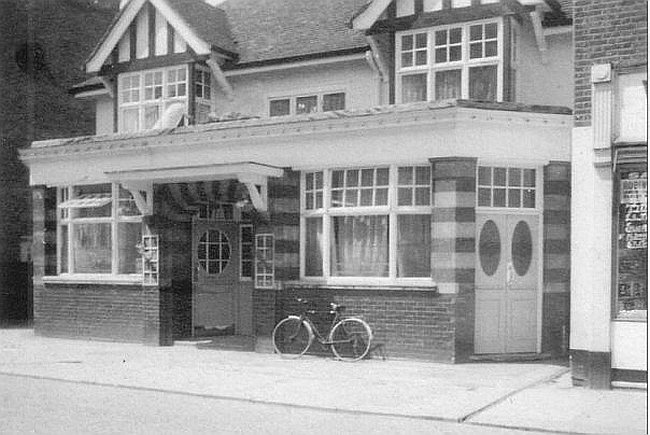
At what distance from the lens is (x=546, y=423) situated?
27.2ft

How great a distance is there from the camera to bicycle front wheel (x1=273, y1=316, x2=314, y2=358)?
1364 centimetres

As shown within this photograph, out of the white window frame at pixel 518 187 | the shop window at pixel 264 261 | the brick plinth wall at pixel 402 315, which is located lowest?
the brick plinth wall at pixel 402 315

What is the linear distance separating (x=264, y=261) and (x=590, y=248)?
588cm

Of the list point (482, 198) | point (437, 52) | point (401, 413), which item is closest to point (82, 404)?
point (401, 413)

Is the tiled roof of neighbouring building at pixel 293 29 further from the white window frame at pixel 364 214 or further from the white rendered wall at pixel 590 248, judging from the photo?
the white rendered wall at pixel 590 248

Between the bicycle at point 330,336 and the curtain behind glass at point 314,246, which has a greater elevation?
the curtain behind glass at point 314,246

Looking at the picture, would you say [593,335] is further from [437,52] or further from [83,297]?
[83,297]

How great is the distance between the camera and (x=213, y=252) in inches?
648

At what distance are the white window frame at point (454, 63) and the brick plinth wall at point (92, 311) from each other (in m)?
6.50

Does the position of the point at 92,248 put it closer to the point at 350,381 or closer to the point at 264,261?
the point at 264,261

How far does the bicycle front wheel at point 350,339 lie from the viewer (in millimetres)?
13109

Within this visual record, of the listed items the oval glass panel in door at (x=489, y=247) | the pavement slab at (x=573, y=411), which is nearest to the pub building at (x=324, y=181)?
the oval glass panel in door at (x=489, y=247)

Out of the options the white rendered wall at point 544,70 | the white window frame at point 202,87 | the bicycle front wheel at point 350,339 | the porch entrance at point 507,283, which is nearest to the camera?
the porch entrance at point 507,283

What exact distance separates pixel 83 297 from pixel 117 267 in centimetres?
104
